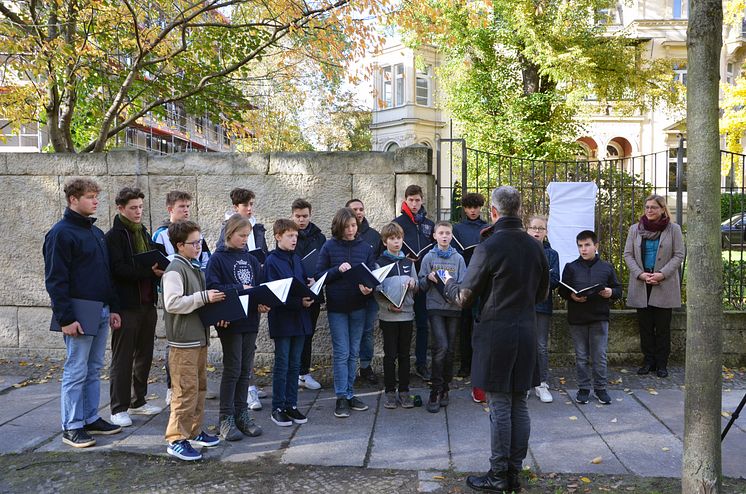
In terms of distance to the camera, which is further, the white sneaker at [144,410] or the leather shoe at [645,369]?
the leather shoe at [645,369]

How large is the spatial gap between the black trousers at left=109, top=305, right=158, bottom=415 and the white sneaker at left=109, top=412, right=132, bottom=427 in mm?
36

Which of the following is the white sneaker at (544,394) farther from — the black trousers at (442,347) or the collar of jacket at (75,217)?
the collar of jacket at (75,217)

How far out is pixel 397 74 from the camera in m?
34.8

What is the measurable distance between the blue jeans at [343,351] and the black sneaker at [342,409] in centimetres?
5

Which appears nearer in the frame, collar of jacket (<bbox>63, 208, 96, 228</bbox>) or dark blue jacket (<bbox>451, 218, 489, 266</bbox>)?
collar of jacket (<bbox>63, 208, 96, 228</bbox>)

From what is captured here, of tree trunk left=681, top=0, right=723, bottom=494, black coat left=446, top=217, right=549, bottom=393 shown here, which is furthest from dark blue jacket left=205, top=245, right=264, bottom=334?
tree trunk left=681, top=0, right=723, bottom=494

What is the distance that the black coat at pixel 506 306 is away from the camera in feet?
12.5

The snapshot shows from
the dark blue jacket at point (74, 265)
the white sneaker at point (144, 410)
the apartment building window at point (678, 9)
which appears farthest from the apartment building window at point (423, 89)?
the dark blue jacket at point (74, 265)

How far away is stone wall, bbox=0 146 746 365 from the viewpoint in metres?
6.70

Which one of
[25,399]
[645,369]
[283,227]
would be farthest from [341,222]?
[645,369]

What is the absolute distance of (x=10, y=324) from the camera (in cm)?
711

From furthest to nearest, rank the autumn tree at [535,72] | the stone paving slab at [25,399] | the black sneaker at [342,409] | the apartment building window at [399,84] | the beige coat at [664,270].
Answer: the apartment building window at [399,84], the autumn tree at [535,72], the beige coat at [664,270], the stone paving slab at [25,399], the black sneaker at [342,409]

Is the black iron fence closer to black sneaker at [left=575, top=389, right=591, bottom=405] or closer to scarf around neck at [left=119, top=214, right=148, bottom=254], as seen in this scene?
black sneaker at [left=575, top=389, right=591, bottom=405]

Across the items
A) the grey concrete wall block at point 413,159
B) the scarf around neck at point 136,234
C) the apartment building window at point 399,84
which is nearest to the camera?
the scarf around neck at point 136,234
